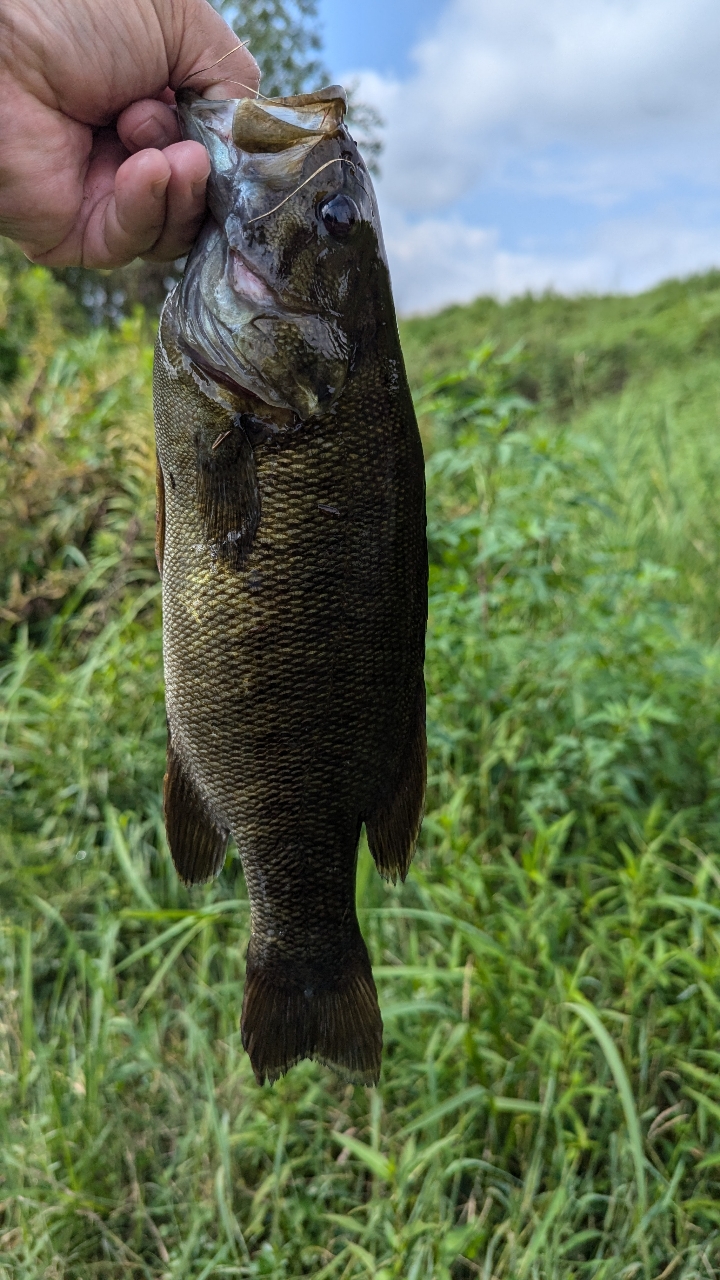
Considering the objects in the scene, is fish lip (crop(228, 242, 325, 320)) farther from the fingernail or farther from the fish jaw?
the fingernail

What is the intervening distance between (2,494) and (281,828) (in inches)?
120

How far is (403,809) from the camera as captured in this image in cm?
146

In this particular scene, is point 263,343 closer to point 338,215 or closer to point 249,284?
point 249,284

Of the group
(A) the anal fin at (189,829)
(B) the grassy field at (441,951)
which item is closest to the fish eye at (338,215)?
(A) the anal fin at (189,829)

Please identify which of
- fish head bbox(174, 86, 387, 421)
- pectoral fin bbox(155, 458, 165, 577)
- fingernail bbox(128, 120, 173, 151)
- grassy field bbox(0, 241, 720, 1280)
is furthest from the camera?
grassy field bbox(0, 241, 720, 1280)

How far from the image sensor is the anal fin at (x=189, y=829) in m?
1.47

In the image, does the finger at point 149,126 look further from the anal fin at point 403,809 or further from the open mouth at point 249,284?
the anal fin at point 403,809

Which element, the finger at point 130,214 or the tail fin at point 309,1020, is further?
the tail fin at point 309,1020

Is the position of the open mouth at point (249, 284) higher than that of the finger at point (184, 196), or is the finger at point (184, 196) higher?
the finger at point (184, 196)

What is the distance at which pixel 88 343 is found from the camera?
17.6 feet

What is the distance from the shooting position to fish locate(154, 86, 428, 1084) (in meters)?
1.28

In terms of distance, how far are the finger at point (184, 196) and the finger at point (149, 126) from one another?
17 centimetres

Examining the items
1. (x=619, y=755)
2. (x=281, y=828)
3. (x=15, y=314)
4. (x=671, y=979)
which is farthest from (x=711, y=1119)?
(x=15, y=314)

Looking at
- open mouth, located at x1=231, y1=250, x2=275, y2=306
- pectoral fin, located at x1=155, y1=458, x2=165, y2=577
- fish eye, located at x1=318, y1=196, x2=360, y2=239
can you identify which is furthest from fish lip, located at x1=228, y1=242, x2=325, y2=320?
pectoral fin, located at x1=155, y1=458, x2=165, y2=577
